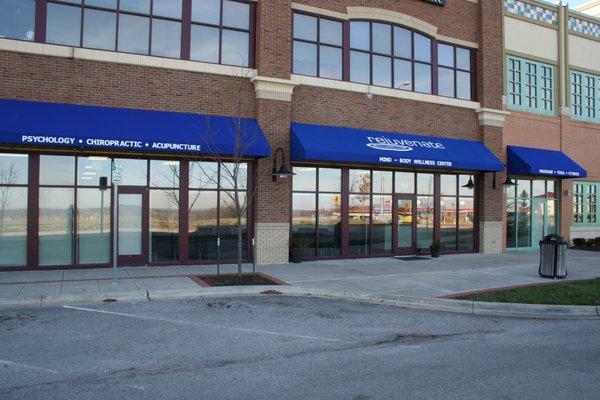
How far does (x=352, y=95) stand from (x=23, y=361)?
13465mm

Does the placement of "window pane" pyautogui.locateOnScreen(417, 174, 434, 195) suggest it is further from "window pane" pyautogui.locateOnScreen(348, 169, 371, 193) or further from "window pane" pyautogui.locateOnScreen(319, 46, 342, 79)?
"window pane" pyautogui.locateOnScreen(319, 46, 342, 79)

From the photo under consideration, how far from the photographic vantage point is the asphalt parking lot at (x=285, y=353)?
5.54 m

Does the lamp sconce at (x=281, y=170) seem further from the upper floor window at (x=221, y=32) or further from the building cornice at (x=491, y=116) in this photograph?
the building cornice at (x=491, y=116)

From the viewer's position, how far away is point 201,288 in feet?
36.5

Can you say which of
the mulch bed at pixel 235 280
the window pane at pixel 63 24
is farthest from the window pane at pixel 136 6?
the mulch bed at pixel 235 280

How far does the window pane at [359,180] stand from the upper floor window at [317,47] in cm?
329

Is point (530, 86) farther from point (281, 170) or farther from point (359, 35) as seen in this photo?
point (281, 170)

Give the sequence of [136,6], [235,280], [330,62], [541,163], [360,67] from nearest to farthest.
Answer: [235,280] → [136,6] → [330,62] → [360,67] → [541,163]

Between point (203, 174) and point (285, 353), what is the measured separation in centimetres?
939

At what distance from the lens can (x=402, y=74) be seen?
61.9ft

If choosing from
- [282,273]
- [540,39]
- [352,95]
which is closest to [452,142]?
[352,95]

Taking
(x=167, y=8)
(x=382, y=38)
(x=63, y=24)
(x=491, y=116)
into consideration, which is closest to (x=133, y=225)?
(x=63, y=24)

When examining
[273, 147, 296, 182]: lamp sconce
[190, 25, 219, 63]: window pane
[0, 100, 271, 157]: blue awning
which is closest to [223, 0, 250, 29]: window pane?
[190, 25, 219, 63]: window pane

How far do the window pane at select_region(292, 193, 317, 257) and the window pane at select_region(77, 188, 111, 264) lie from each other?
5.74m
